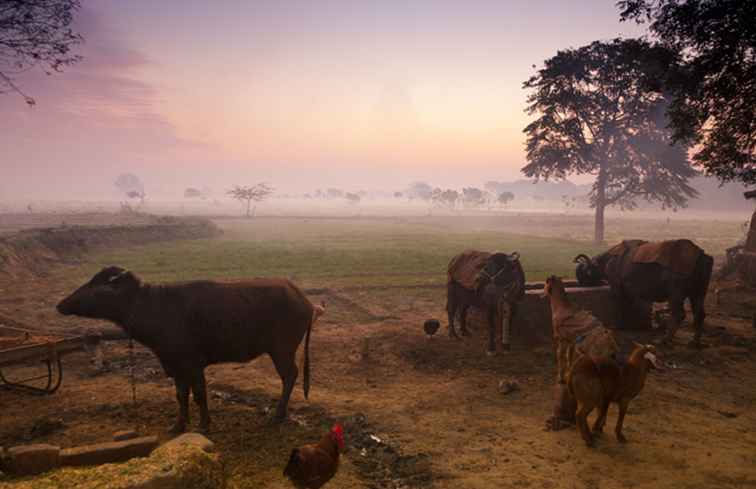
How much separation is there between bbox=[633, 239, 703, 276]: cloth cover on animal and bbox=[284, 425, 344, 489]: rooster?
392 inches

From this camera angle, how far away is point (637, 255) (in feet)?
35.8

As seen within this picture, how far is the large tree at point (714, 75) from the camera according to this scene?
37.8ft

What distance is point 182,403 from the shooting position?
6.23 m

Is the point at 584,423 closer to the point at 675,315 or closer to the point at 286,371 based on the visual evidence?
the point at 286,371

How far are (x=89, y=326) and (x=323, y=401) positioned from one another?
9.23 m

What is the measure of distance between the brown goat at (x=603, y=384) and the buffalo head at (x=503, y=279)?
4.13 metres

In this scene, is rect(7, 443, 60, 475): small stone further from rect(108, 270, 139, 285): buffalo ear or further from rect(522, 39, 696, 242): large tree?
rect(522, 39, 696, 242): large tree

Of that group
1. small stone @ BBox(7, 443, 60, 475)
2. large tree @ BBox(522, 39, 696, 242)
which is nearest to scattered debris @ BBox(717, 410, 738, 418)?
small stone @ BBox(7, 443, 60, 475)

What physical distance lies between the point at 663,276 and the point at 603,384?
6767 millimetres

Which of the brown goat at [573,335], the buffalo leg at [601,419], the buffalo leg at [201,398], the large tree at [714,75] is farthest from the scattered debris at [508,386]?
the large tree at [714,75]

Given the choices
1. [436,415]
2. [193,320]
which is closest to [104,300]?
[193,320]

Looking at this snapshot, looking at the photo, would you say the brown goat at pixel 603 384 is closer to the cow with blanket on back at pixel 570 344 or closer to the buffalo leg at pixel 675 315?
the cow with blanket on back at pixel 570 344

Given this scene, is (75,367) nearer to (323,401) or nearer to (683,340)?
(323,401)

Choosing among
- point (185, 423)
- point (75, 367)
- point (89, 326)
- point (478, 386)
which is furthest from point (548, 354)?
point (89, 326)
